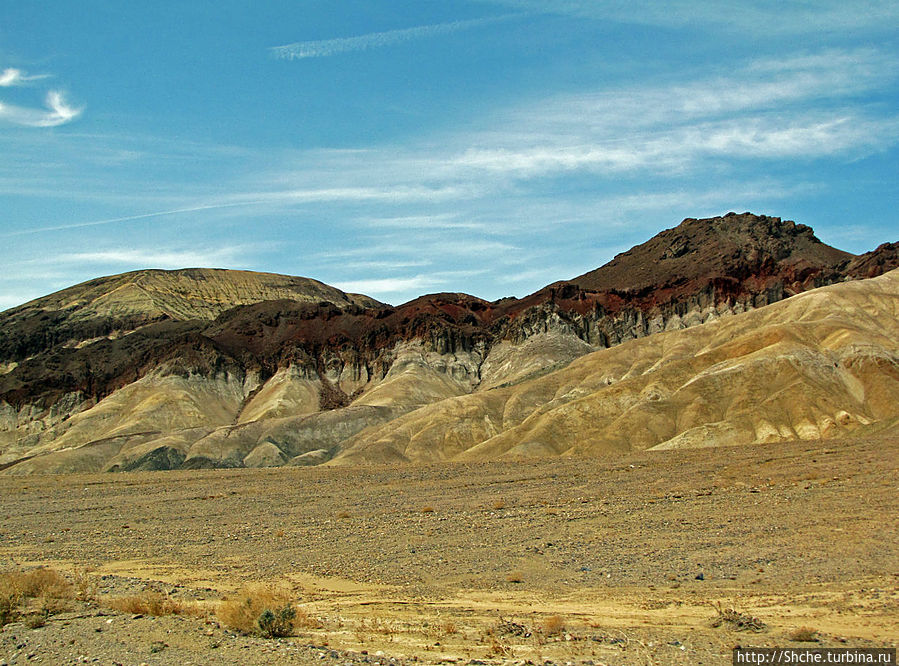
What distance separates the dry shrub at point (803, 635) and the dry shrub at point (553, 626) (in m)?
3.95

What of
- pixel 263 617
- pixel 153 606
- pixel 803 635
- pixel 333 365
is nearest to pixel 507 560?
pixel 153 606

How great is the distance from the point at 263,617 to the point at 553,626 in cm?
524

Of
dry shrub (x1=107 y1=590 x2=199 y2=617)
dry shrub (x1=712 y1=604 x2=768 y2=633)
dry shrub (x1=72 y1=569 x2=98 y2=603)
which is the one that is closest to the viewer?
dry shrub (x1=712 y1=604 x2=768 y2=633)

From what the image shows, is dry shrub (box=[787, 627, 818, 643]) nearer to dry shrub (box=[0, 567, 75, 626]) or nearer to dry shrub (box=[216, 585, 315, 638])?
dry shrub (box=[216, 585, 315, 638])

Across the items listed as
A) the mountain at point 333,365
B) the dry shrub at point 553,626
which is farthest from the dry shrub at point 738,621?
the mountain at point 333,365

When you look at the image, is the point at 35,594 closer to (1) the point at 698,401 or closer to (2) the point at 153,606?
(2) the point at 153,606

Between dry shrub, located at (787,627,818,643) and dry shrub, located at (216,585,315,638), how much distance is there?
8.71 meters

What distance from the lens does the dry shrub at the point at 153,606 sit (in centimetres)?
1691

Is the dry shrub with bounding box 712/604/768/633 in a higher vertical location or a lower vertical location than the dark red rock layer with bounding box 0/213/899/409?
lower

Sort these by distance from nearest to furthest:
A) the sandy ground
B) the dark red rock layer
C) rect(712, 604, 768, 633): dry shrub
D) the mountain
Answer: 1. the sandy ground
2. rect(712, 604, 768, 633): dry shrub
3. the mountain
4. the dark red rock layer

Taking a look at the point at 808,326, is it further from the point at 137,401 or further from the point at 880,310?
the point at 137,401

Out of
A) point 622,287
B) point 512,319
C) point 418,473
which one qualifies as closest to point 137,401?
point 512,319

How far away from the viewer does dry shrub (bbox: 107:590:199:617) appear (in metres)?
16.9

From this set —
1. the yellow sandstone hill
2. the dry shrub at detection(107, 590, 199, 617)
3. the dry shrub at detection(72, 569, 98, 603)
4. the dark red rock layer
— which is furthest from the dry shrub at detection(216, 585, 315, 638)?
the dark red rock layer
